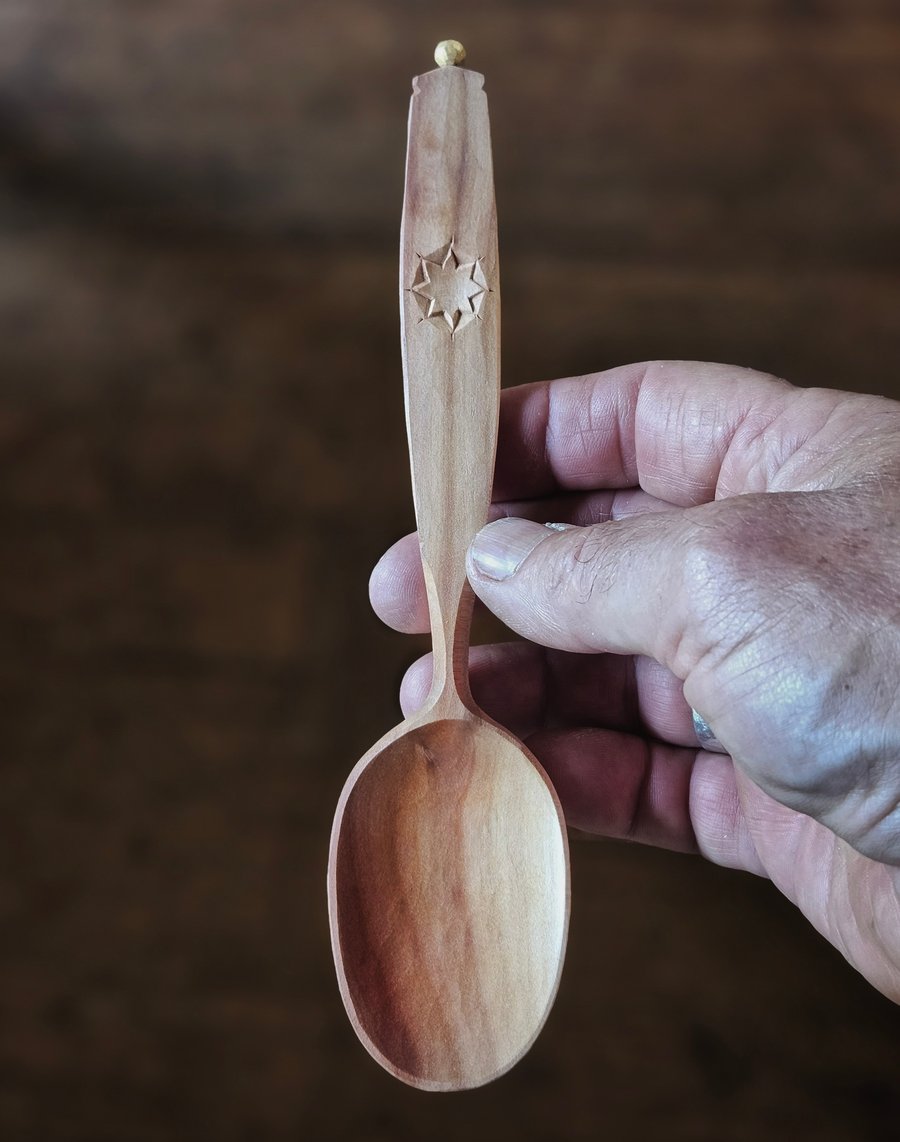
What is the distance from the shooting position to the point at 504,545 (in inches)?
29.1

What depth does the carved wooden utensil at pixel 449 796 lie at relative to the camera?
0.76 m

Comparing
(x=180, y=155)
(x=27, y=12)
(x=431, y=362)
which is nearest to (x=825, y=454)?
(x=431, y=362)

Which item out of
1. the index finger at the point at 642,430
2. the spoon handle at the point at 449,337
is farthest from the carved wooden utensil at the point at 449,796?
the index finger at the point at 642,430

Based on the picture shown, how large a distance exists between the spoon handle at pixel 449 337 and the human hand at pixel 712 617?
46 millimetres

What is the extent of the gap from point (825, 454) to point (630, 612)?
0.23 meters

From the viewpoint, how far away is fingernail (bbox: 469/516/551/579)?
0.72 m

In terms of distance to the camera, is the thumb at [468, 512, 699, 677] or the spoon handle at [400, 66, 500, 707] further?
the spoon handle at [400, 66, 500, 707]

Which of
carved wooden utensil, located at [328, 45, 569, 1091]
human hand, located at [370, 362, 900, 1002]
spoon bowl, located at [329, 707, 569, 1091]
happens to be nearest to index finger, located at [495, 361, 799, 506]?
human hand, located at [370, 362, 900, 1002]

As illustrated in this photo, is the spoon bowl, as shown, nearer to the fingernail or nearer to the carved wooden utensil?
the carved wooden utensil

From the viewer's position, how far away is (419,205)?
0.77 metres

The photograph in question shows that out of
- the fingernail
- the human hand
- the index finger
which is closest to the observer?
the human hand

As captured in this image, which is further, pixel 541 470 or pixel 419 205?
pixel 541 470

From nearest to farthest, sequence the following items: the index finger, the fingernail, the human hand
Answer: the human hand → the fingernail → the index finger

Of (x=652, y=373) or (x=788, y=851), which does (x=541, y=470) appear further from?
(x=788, y=851)
